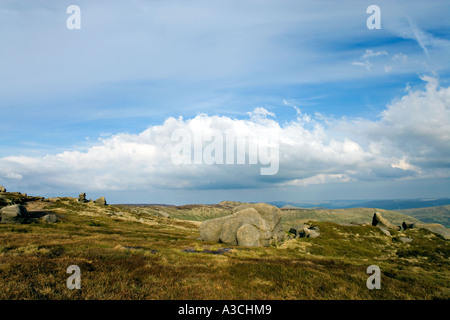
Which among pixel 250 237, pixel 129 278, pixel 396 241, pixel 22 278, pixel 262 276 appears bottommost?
pixel 396 241

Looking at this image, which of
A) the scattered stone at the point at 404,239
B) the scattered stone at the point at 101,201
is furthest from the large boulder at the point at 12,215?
the scattered stone at the point at 404,239

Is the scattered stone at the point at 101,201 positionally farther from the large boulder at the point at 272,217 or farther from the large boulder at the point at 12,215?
the large boulder at the point at 272,217

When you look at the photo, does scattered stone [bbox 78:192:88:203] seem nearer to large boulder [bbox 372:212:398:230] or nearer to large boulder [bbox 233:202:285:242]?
large boulder [bbox 233:202:285:242]

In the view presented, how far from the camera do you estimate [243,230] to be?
34.7 metres

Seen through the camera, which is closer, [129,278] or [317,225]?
[129,278]

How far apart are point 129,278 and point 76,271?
9.36 ft

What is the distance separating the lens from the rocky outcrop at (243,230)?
112ft

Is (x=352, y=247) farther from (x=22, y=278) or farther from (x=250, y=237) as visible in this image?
(x=22, y=278)

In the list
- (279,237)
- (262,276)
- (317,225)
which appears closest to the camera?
(262,276)

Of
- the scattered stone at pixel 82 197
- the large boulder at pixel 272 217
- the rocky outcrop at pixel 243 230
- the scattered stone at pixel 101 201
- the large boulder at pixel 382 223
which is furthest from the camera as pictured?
Answer: the scattered stone at pixel 101 201
